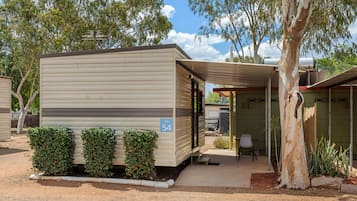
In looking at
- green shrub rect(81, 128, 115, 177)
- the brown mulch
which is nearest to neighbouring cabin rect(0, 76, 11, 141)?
green shrub rect(81, 128, 115, 177)

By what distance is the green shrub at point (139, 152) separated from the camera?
680 centimetres

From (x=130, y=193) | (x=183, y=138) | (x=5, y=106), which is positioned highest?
(x=5, y=106)

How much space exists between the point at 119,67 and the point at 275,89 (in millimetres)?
5535

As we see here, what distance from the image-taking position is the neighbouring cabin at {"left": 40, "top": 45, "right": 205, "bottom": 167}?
7070 mm

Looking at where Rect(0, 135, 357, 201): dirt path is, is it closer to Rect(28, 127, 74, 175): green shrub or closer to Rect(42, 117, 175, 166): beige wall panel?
Rect(28, 127, 74, 175): green shrub

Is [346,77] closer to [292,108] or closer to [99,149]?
[292,108]

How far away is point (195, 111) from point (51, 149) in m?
3.97

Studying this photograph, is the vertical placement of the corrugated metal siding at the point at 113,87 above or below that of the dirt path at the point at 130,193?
above

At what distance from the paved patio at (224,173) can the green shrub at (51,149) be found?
231cm

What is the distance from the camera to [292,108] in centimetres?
645

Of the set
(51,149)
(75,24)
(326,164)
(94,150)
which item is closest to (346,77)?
(326,164)

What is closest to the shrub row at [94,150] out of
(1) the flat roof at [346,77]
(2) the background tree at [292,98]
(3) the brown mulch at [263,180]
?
(3) the brown mulch at [263,180]

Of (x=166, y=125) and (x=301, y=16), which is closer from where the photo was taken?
(x=301, y=16)

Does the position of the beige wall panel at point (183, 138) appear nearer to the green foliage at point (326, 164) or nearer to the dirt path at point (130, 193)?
the dirt path at point (130, 193)
